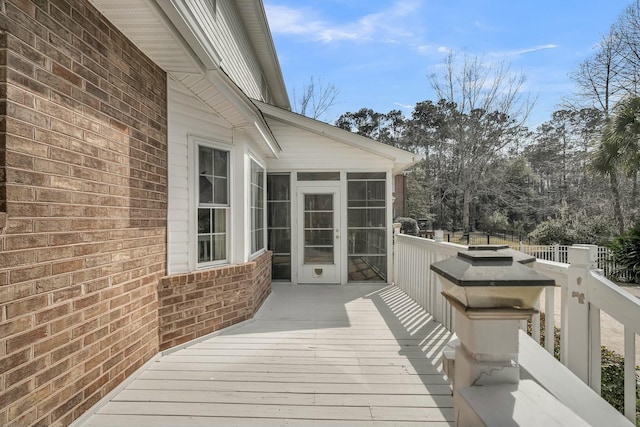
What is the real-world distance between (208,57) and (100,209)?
4.86 ft

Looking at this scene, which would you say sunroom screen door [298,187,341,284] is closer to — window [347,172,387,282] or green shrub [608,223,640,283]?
window [347,172,387,282]

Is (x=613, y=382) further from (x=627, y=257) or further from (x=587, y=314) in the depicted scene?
(x=627, y=257)

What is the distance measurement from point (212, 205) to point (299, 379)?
2137 millimetres

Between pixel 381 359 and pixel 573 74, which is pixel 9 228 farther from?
pixel 573 74

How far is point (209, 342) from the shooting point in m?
3.48

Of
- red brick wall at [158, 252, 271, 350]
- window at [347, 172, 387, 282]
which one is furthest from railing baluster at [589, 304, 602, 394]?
window at [347, 172, 387, 282]

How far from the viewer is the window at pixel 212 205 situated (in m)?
3.68

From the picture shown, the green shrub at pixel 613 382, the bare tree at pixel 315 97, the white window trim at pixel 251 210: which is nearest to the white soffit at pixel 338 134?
the white window trim at pixel 251 210

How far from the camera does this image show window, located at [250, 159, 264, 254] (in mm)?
4914

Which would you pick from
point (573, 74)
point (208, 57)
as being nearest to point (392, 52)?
point (573, 74)

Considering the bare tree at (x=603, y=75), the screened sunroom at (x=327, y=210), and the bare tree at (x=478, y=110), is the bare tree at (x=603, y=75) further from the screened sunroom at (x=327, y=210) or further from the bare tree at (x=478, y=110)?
the screened sunroom at (x=327, y=210)

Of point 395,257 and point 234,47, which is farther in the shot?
point 395,257

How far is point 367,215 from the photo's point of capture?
6445mm

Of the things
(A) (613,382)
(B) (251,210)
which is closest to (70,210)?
(B) (251,210)
